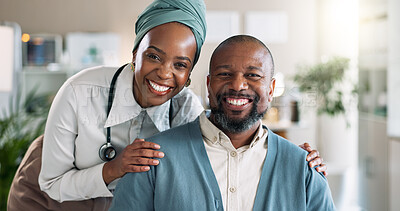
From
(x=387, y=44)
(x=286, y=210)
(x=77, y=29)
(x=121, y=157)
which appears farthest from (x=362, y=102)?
(x=77, y=29)

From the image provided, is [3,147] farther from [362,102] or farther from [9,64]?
[362,102]

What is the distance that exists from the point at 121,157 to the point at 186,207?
0.26 meters

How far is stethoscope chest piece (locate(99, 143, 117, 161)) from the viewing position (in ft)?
4.60

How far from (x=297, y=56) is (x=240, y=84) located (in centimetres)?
434

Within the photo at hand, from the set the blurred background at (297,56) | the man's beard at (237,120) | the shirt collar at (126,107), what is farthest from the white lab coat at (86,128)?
the blurred background at (297,56)

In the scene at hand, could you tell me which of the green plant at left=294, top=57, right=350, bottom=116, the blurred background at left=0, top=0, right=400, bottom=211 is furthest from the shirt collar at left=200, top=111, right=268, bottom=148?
the green plant at left=294, top=57, right=350, bottom=116

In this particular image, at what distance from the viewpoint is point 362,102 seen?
3.09 metres

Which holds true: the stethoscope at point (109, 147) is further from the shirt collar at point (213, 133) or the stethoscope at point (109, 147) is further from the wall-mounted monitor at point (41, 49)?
the wall-mounted monitor at point (41, 49)

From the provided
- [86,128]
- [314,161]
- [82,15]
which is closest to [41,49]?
[82,15]

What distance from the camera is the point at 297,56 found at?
530 cm

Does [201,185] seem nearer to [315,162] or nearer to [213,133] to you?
[213,133]

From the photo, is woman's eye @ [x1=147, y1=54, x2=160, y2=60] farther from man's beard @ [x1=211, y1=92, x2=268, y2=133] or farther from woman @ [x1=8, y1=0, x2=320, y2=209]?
man's beard @ [x1=211, y1=92, x2=268, y2=133]

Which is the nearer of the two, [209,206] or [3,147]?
[209,206]

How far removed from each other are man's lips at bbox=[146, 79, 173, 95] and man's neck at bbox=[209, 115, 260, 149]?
0.19 metres
